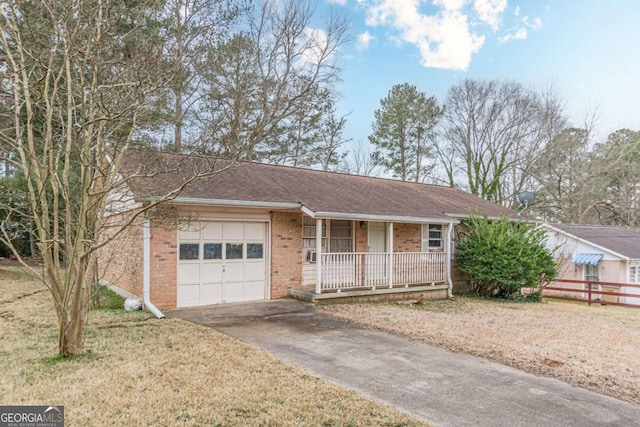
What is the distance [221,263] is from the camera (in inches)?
404

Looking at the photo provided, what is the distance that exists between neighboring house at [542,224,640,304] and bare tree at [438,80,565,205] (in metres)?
8.18

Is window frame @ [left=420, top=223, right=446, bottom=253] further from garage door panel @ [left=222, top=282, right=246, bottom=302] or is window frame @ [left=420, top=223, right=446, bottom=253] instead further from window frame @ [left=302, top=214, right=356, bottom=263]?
garage door panel @ [left=222, top=282, right=246, bottom=302]

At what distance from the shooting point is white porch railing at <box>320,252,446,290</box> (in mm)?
11062

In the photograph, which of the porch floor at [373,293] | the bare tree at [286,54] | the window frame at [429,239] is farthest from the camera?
the bare tree at [286,54]

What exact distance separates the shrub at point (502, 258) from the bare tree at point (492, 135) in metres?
16.6

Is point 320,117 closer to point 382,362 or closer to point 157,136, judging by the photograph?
point 157,136

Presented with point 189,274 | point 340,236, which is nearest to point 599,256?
point 340,236

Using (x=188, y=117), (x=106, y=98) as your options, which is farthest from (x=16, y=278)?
(x=106, y=98)

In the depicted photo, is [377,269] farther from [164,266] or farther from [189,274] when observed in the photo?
[164,266]

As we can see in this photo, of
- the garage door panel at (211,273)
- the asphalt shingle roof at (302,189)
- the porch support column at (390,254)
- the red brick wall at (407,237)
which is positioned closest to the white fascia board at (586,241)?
the asphalt shingle roof at (302,189)

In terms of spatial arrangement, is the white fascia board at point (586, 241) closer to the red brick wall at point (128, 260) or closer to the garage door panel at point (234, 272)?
the garage door panel at point (234, 272)

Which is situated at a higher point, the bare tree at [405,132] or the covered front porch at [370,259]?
the bare tree at [405,132]

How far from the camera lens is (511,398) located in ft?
15.7

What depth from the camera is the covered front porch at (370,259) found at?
36.1 ft
